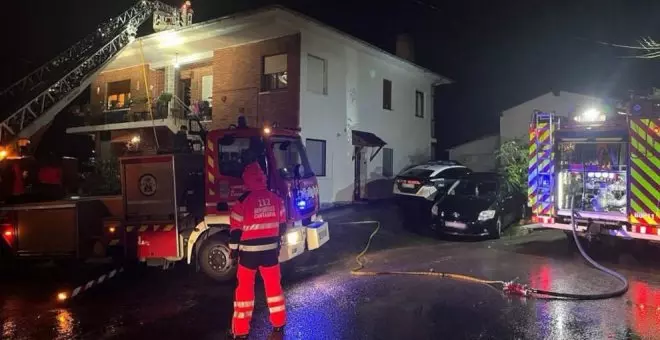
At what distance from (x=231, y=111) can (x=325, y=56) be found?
3923mm

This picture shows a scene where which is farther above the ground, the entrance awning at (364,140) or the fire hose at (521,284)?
the entrance awning at (364,140)

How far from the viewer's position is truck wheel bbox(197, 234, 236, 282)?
7598mm

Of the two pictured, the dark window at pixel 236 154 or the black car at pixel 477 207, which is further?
the black car at pixel 477 207

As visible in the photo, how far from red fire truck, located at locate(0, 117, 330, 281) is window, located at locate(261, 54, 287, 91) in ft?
29.4

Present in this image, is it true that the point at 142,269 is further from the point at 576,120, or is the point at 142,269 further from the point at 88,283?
the point at 576,120

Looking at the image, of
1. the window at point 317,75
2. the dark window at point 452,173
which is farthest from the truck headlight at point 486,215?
the window at point 317,75

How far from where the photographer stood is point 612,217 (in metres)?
8.80

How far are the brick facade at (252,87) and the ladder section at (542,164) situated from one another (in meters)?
8.19

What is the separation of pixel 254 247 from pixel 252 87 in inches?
504

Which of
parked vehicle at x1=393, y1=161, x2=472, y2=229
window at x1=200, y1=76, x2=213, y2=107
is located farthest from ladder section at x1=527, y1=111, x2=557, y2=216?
window at x1=200, y1=76, x2=213, y2=107

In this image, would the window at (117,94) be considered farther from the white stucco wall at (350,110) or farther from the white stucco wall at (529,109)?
the white stucco wall at (529,109)

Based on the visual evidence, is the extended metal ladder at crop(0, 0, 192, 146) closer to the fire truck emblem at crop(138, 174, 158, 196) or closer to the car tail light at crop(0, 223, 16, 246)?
the car tail light at crop(0, 223, 16, 246)

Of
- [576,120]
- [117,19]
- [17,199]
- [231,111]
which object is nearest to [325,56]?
[231,111]

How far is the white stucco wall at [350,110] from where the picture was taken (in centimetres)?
1681
